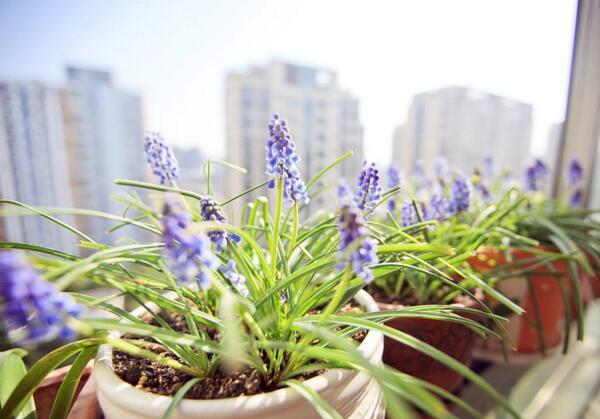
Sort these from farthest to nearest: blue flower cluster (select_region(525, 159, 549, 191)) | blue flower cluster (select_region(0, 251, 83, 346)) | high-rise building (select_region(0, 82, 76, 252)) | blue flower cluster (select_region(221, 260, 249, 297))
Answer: blue flower cluster (select_region(525, 159, 549, 191))
high-rise building (select_region(0, 82, 76, 252))
blue flower cluster (select_region(221, 260, 249, 297))
blue flower cluster (select_region(0, 251, 83, 346))

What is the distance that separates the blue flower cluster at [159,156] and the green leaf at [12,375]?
32 cm

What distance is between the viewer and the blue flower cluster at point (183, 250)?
0.29m

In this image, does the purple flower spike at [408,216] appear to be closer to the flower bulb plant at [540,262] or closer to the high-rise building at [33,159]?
the flower bulb plant at [540,262]

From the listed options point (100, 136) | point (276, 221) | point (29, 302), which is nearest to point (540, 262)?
point (276, 221)

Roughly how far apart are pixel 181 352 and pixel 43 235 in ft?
2.86

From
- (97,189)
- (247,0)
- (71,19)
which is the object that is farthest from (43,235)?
(247,0)

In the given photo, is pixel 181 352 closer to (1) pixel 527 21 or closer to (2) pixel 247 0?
(2) pixel 247 0

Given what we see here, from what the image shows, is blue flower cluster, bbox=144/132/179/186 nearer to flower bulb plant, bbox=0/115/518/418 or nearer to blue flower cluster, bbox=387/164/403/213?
flower bulb plant, bbox=0/115/518/418

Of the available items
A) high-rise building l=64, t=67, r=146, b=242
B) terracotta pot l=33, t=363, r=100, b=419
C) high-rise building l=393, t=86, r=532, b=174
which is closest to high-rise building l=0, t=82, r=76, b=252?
high-rise building l=64, t=67, r=146, b=242

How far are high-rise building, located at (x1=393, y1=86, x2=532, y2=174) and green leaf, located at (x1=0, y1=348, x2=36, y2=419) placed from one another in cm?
182

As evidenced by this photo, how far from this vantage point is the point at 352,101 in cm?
212

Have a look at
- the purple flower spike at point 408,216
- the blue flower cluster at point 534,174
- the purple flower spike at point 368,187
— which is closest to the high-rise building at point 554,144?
the blue flower cluster at point 534,174

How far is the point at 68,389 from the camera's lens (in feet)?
1.42

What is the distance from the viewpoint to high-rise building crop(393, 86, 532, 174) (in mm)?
1935
